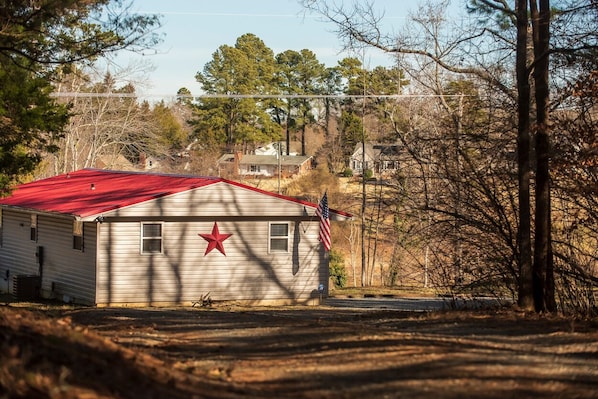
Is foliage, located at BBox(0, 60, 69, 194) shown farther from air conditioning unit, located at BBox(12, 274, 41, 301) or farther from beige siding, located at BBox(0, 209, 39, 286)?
beige siding, located at BBox(0, 209, 39, 286)

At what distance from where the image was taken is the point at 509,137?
1877cm

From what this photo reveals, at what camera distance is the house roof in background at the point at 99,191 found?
26266mm

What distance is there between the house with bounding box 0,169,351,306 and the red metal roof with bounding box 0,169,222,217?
74mm

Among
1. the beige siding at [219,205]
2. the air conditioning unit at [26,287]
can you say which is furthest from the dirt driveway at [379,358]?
the air conditioning unit at [26,287]

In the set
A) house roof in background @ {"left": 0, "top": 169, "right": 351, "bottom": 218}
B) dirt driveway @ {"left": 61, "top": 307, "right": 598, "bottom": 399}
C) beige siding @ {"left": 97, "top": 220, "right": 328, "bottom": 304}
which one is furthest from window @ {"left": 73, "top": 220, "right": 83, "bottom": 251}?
dirt driveway @ {"left": 61, "top": 307, "right": 598, "bottom": 399}

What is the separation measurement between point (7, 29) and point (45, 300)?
13.8 meters

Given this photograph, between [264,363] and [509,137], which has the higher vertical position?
[509,137]

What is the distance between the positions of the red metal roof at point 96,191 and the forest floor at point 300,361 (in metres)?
14.3

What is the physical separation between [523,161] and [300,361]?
8.43m

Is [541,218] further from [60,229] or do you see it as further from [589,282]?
[60,229]

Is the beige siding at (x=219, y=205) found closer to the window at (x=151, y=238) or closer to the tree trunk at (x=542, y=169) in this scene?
the window at (x=151, y=238)

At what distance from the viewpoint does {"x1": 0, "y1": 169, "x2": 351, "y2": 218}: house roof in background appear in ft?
86.2

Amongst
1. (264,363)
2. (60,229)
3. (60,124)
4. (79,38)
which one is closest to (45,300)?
(60,229)

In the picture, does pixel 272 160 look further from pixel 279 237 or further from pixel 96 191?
pixel 279 237
